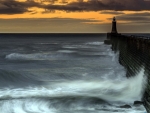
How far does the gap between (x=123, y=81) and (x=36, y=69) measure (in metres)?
14.8

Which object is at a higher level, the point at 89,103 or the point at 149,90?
the point at 149,90

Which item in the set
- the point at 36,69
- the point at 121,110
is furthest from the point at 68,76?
the point at 121,110

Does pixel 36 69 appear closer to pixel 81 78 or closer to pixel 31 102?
pixel 81 78

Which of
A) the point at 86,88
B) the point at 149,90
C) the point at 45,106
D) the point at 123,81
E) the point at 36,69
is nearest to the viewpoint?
the point at 149,90

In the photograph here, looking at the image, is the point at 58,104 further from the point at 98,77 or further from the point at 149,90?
the point at 98,77

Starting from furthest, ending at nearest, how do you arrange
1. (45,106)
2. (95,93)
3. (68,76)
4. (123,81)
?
(68,76) → (123,81) → (95,93) → (45,106)

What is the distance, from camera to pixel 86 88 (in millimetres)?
26938

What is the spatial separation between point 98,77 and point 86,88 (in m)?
6.22

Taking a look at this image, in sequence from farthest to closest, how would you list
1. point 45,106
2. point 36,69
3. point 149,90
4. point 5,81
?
point 36,69 → point 5,81 → point 45,106 → point 149,90

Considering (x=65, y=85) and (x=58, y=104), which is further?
(x=65, y=85)

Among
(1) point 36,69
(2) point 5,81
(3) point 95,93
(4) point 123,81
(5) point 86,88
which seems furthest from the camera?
(1) point 36,69

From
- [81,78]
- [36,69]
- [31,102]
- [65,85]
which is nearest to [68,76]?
[81,78]

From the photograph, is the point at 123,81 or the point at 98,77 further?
the point at 98,77

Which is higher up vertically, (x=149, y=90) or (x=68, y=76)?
(x=149, y=90)
